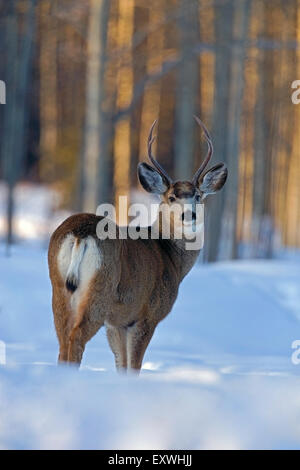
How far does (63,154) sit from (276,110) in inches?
278

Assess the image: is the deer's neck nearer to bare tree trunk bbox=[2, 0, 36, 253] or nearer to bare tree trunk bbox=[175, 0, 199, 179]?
bare tree trunk bbox=[2, 0, 36, 253]

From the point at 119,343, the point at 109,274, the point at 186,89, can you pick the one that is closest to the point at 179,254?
the point at 119,343

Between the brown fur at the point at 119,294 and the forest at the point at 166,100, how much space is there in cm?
761

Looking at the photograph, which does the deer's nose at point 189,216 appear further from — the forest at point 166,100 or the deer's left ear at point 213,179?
the forest at point 166,100

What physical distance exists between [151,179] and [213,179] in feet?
2.02

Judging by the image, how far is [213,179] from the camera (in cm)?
702

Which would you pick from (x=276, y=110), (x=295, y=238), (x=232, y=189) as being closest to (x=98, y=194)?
(x=232, y=189)

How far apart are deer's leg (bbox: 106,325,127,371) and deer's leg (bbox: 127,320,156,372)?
0.06 m

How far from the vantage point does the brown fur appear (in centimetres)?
517

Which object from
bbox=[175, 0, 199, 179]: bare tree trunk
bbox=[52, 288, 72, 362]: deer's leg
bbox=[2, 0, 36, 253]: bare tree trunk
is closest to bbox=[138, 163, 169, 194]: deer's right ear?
bbox=[52, 288, 72, 362]: deer's leg

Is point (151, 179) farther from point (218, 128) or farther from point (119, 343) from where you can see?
point (218, 128)

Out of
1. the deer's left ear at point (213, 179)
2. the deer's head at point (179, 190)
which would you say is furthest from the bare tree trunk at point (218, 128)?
the deer's head at point (179, 190)

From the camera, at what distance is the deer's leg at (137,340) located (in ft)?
19.2

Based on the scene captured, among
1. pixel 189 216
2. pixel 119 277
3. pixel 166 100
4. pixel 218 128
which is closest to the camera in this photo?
pixel 119 277
